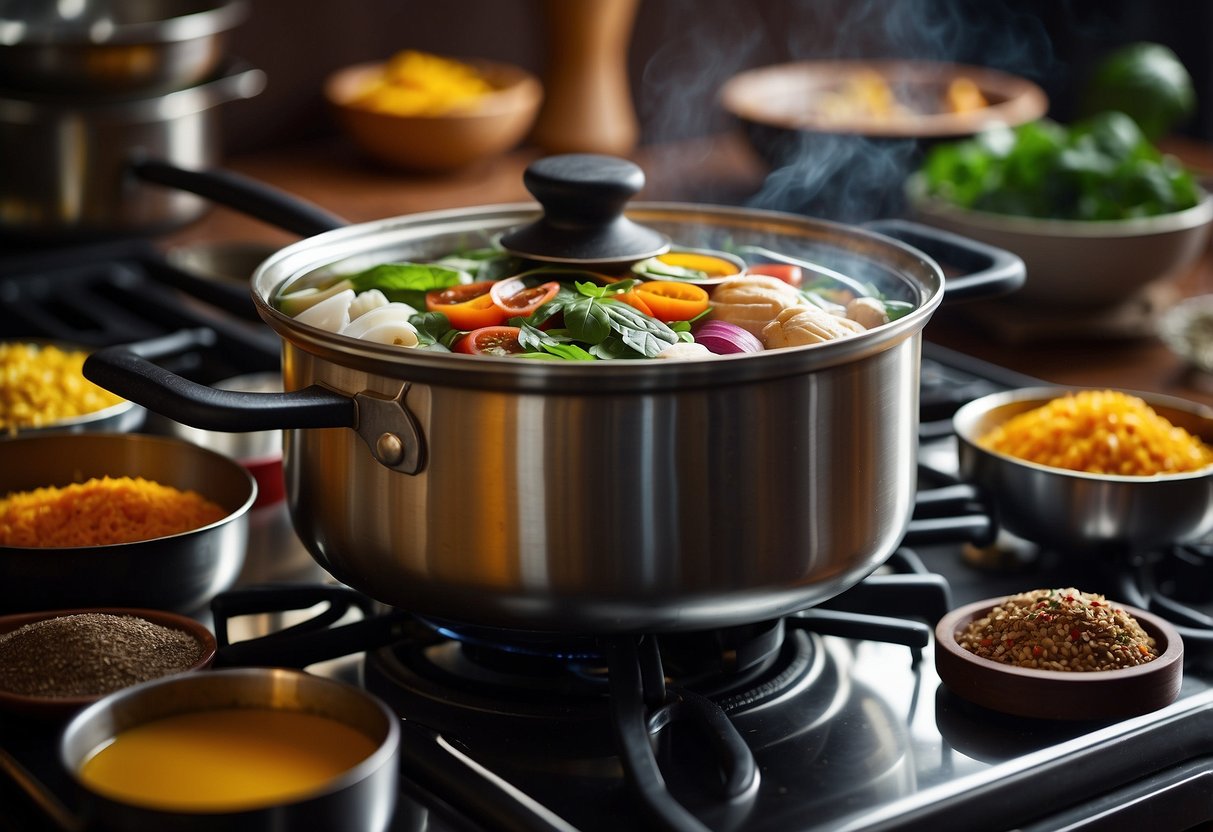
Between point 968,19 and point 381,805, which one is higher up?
point 968,19

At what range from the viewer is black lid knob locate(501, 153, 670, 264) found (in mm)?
918

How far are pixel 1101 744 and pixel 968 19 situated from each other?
2.32 m

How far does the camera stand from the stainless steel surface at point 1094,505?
1.02 m

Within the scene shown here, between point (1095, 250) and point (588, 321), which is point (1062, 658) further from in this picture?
point (1095, 250)

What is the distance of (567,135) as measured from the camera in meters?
2.28

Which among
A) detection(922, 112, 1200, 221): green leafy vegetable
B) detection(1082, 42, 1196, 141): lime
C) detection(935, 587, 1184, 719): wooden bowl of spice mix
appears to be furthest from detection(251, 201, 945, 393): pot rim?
detection(1082, 42, 1196, 141): lime

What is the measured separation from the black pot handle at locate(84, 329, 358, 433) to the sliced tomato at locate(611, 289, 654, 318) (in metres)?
0.19

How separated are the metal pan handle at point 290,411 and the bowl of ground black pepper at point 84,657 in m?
0.16

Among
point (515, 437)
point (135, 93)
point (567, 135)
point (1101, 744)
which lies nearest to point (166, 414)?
point (515, 437)

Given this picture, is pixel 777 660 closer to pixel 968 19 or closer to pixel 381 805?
pixel 381 805

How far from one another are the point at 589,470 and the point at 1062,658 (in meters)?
0.34

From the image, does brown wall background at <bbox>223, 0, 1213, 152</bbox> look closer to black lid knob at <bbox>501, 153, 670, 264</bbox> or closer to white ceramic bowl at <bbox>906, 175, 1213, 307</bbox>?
white ceramic bowl at <bbox>906, 175, 1213, 307</bbox>

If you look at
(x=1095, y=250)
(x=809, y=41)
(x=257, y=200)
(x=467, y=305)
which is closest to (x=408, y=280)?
(x=467, y=305)

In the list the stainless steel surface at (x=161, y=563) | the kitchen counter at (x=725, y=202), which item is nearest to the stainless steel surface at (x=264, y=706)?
the stainless steel surface at (x=161, y=563)
